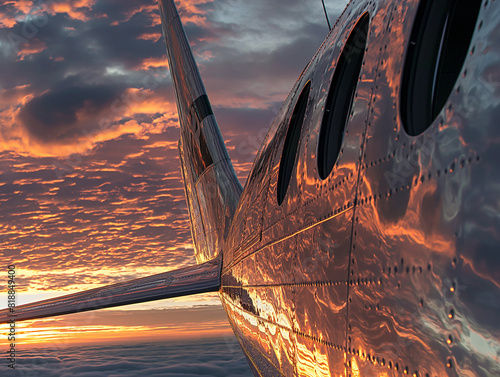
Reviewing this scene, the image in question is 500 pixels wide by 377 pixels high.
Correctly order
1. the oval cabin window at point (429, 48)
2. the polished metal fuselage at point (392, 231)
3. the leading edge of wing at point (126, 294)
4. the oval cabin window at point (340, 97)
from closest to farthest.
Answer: the polished metal fuselage at point (392, 231) < the oval cabin window at point (429, 48) < the oval cabin window at point (340, 97) < the leading edge of wing at point (126, 294)

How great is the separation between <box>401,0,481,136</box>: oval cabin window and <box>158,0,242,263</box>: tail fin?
705cm

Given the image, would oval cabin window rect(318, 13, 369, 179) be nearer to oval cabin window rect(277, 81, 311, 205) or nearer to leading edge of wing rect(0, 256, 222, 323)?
oval cabin window rect(277, 81, 311, 205)

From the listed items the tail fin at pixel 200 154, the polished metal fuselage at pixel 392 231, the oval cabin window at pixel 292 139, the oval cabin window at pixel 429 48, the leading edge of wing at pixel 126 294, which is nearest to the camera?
the polished metal fuselage at pixel 392 231

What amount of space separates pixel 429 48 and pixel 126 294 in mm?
5826

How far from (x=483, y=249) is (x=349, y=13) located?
2.75m

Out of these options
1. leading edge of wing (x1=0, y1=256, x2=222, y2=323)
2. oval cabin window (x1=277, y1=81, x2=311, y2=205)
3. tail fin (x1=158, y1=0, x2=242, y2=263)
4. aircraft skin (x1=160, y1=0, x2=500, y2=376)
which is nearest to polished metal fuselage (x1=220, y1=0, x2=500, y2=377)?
aircraft skin (x1=160, y1=0, x2=500, y2=376)

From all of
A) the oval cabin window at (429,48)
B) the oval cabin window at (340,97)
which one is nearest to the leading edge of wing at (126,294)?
the oval cabin window at (340,97)

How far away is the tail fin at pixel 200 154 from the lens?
9914 mm

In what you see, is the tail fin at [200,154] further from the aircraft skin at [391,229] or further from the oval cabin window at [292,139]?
the aircraft skin at [391,229]

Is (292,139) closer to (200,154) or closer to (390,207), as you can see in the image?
(390,207)

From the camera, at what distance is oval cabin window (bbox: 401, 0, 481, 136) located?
2545 millimetres

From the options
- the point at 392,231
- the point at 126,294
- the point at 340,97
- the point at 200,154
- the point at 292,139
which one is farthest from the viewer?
the point at 200,154

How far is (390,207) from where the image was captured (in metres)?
2.44

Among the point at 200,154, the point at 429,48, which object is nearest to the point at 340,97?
the point at 429,48
